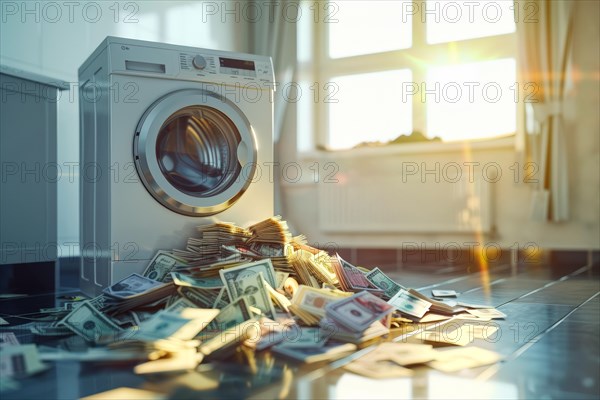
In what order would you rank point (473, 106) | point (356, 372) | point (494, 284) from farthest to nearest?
1. point (473, 106)
2. point (494, 284)
3. point (356, 372)

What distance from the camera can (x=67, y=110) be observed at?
2918 millimetres

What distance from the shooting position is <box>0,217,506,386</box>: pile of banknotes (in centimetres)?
134

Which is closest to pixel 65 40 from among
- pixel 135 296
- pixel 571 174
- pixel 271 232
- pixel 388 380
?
pixel 271 232

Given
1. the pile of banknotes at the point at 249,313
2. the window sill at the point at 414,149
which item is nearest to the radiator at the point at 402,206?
the window sill at the point at 414,149

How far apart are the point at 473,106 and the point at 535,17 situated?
670 millimetres

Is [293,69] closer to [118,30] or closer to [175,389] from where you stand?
[118,30]

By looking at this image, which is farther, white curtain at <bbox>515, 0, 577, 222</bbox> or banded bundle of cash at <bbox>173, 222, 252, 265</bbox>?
white curtain at <bbox>515, 0, 577, 222</bbox>

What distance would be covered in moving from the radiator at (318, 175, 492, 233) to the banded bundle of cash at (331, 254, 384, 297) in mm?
1931

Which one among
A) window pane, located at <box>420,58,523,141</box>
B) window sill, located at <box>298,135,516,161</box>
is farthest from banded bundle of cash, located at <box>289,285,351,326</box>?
window pane, located at <box>420,58,523,141</box>

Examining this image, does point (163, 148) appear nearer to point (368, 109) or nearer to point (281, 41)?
point (368, 109)

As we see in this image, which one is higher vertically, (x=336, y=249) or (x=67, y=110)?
(x=67, y=110)

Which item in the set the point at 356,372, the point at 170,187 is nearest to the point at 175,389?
the point at 356,372

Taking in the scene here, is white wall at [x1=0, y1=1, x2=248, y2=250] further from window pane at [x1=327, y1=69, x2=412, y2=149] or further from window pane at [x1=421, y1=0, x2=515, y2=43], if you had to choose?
window pane at [x1=421, y1=0, x2=515, y2=43]

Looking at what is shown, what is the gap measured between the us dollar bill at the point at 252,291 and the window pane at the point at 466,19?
2966mm
